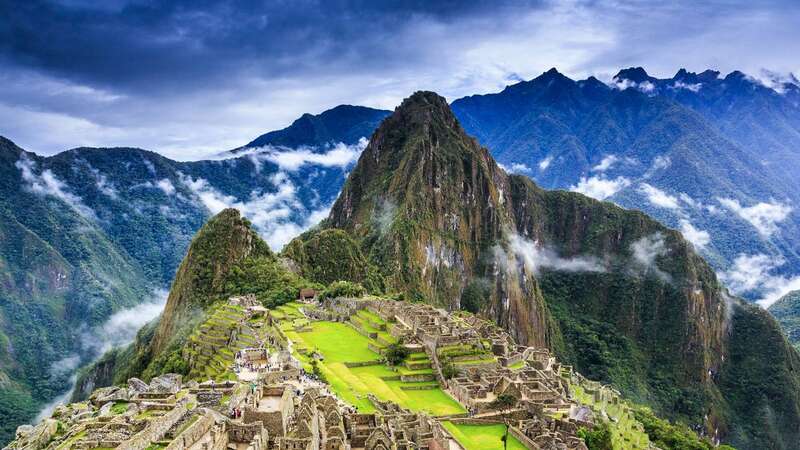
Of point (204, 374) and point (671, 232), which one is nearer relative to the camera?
point (204, 374)

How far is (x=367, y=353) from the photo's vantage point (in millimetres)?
55688

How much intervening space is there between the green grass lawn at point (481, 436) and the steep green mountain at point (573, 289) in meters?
81.3

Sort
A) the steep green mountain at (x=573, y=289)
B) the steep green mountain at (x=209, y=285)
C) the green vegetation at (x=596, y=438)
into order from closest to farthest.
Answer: the green vegetation at (x=596, y=438) → the steep green mountain at (x=209, y=285) → the steep green mountain at (x=573, y=289)

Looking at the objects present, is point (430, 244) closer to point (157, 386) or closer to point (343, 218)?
point (343, 218)

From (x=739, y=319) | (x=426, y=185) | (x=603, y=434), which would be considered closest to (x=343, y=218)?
(x=426, y=185)

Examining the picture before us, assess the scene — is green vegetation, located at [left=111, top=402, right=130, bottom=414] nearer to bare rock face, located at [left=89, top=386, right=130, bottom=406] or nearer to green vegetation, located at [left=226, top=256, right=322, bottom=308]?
bare rock face, located at [left=89, top=386, right=130, bottom=406]

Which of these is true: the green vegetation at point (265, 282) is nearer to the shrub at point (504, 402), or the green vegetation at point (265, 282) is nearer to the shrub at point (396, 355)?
the shrub at point (396, 355)

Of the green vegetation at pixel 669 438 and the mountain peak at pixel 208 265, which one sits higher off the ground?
the mountain peak at pixel 208 265

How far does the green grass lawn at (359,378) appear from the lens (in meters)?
41.9

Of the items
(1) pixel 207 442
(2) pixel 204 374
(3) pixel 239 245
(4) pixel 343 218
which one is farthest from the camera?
(4) pixel 343 218

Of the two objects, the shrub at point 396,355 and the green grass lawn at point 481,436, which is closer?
the green grass lawn at point 481,436

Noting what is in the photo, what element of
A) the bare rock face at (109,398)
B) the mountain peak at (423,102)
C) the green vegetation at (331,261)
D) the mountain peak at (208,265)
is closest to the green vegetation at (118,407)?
the bare rock face at (109,398)

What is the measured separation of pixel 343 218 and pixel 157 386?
129678 millimetres

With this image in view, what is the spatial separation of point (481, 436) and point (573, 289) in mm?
166191
